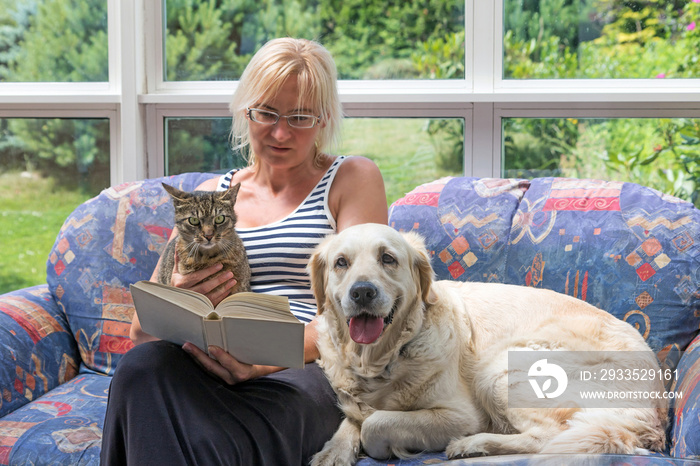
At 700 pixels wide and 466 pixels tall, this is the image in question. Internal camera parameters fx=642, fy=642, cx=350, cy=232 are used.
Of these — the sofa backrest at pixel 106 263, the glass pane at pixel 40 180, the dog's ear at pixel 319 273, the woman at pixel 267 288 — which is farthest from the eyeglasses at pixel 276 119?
the glass pane at pixel 40 180

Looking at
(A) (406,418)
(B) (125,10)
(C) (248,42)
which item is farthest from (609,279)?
(B) (125,10)

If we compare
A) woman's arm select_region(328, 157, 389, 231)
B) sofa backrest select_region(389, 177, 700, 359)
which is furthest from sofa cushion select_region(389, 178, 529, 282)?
woman's arm select_region(328, 157, 389, 231)

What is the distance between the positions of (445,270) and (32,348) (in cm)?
146

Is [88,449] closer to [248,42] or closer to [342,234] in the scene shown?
[342,234]

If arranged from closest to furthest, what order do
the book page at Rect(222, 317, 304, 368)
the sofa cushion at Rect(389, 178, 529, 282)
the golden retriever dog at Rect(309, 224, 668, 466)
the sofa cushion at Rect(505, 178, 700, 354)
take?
the book page at Rect(222, 317, 304, 368) < the golden retriever dog at Rect(309, 224, 668, 466) < the sofa cushion at Rect(505, 178, 700, 354) < the sofa cushion at Rect(389, 178, 529, 282)

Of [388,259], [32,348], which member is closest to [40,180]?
[32,348]

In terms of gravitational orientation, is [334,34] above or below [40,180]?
above

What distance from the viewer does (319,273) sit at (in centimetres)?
183

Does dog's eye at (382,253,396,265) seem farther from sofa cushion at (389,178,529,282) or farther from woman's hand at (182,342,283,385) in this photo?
sofa cushion at (389,178,529,282)

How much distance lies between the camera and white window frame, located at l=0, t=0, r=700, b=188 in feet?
9.06

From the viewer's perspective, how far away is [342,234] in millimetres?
1755

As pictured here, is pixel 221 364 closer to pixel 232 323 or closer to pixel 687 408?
pixel 232 323

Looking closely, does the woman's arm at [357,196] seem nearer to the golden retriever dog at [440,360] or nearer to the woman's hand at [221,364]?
the golden retriever dog at [440,360]

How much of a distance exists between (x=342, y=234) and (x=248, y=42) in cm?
173
